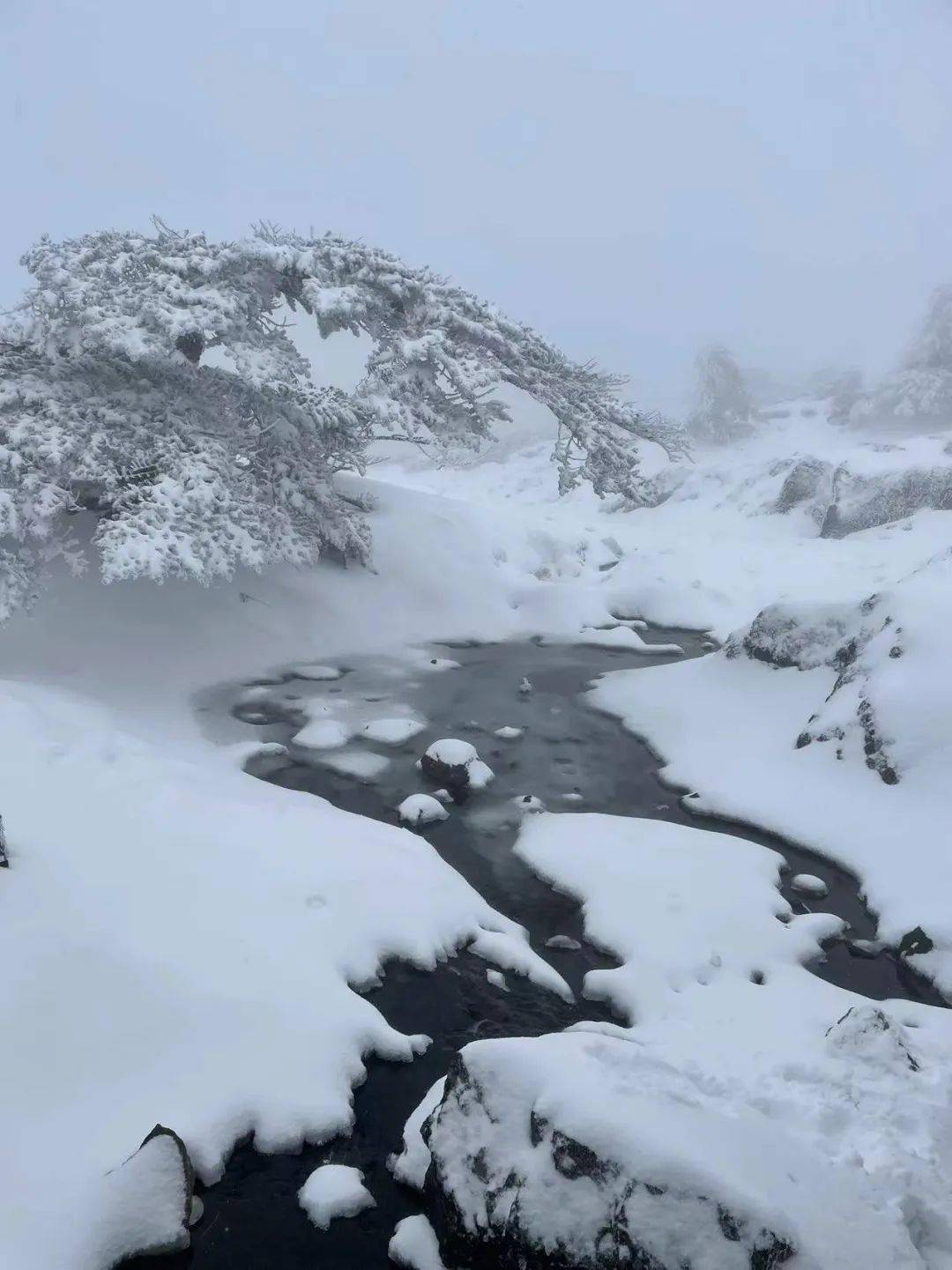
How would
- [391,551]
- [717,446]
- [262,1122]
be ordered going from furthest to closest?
[717,446] → [391,551] → [262,1122]

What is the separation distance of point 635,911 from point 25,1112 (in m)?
3.82

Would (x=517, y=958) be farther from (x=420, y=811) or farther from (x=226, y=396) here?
(x=226, y=396)

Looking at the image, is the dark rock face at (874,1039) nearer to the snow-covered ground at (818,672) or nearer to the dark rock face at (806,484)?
the snow-covered ground at (818,672)

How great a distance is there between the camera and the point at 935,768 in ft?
21.5

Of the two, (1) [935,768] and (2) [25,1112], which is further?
(1) [935,768]

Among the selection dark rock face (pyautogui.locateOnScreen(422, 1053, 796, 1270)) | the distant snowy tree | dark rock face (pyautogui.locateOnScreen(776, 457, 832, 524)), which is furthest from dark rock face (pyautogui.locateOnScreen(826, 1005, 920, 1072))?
the distant snowy tree

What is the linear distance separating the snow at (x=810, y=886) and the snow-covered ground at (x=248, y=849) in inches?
9.9

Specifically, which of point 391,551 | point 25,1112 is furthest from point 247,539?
point 25,1112

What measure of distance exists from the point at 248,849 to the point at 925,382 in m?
37.9

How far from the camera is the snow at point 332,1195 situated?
3.27 meters

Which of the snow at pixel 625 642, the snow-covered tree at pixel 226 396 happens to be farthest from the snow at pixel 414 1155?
the snow at pixel 625 642

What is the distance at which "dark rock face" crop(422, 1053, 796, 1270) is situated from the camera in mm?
2572

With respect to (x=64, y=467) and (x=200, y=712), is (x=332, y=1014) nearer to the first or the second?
(x=200, y=712)

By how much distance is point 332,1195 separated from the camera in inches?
130
